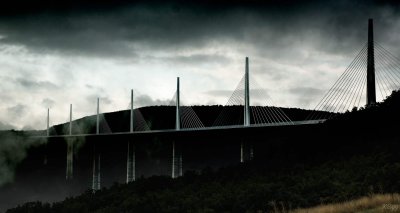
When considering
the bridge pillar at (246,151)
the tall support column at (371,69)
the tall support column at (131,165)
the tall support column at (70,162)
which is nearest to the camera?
the tall support column at (371,69)

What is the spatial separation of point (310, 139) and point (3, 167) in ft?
392

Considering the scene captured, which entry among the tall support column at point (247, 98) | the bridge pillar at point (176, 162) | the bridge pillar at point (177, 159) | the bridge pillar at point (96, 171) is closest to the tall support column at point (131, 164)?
the bridge pillar at point (176, 162)

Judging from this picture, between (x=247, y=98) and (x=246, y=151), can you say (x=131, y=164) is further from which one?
(x=247, y=98)

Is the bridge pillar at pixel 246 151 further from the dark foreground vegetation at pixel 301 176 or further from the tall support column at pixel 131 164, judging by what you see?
the tall support column at pixel 131 164

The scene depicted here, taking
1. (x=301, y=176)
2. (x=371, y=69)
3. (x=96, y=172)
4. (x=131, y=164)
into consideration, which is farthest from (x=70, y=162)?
(x=371, y=69)

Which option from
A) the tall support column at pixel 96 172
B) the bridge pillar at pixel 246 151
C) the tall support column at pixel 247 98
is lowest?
the tall support column at pixel 96 172

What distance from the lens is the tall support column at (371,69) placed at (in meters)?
45.9

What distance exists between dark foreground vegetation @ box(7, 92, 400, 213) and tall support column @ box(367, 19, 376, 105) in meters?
4.95

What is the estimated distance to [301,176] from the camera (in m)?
53.8

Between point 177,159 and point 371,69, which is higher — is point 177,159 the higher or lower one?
the lower one

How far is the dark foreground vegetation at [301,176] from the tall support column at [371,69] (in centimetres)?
495

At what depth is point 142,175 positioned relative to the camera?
280 ft

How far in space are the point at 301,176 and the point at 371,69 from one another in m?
11.3

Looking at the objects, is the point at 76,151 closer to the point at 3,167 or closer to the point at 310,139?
the point at 3,167
